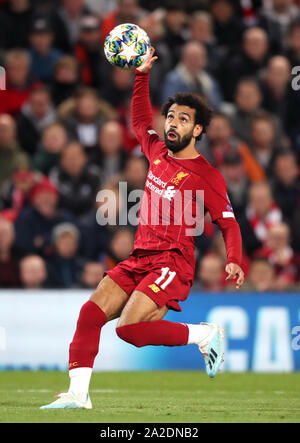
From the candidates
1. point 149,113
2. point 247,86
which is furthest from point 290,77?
point 149,113

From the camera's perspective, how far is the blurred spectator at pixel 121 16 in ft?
46.6

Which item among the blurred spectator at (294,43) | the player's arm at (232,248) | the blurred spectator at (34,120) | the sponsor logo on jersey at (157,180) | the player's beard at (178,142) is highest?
the blurred spectator at (294,43)

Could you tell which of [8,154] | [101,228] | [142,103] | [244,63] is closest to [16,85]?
[8,154]

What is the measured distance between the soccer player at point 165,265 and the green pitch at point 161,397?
37 centimetres

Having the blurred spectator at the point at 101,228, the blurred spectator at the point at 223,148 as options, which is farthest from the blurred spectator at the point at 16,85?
the blurred spectator at the point at 223,148

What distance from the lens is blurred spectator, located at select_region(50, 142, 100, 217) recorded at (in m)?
12.7

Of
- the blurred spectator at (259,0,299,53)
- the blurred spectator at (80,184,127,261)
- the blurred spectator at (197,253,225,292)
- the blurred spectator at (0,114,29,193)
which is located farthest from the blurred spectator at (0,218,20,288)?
the blurred spectator at (259,0,299,53)

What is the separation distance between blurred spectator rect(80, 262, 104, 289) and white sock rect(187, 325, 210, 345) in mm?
3972

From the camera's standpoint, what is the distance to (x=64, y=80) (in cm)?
1399

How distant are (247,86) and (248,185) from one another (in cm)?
173

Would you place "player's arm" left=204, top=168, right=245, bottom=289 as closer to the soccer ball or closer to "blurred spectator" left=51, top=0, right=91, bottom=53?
the soccer ball

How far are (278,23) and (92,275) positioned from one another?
228 inches

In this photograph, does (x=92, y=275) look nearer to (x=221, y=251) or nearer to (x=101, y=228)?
(x=101, y=228)

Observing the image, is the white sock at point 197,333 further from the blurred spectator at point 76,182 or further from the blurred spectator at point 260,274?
the blurred spectator at point 76,182
